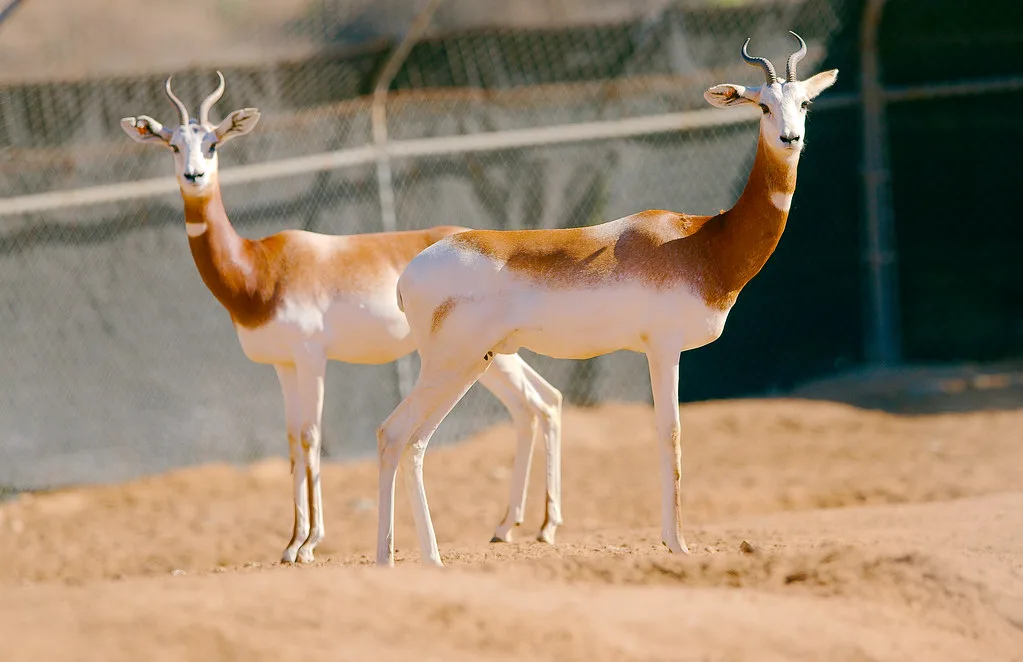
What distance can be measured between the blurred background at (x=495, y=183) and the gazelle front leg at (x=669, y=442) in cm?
471

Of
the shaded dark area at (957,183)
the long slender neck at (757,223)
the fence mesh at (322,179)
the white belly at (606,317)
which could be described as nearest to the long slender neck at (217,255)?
the white belly at (606,317)

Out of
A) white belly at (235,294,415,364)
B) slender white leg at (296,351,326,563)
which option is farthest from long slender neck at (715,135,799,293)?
slender white leg at (296,351,326,563)

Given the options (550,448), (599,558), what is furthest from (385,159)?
(599,558)

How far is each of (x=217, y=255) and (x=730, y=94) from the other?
279cm

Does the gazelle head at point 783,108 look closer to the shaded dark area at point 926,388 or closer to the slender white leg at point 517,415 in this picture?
the slender white leg at point 517,415

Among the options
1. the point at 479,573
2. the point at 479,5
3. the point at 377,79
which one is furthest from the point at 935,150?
the point at 479,573

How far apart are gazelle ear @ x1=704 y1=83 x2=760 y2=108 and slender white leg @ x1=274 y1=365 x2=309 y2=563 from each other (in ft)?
8.84

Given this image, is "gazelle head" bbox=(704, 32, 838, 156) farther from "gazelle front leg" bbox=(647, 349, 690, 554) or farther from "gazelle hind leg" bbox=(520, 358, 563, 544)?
"gazelle hind leg" bbox=(520, 358, 563, 544)

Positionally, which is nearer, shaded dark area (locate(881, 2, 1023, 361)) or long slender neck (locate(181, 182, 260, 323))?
long slender neck (locate(181, 182, 260, 323))

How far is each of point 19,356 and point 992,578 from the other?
705 centimetres

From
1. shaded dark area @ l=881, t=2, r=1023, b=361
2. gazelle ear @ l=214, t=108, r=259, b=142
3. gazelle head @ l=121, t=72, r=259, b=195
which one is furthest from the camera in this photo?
shaded dark area @ l=881, t=2, r=1023, b=361

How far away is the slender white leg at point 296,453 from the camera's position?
7.06 m

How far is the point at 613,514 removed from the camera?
8.84 metres

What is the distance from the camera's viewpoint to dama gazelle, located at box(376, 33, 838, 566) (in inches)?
229
